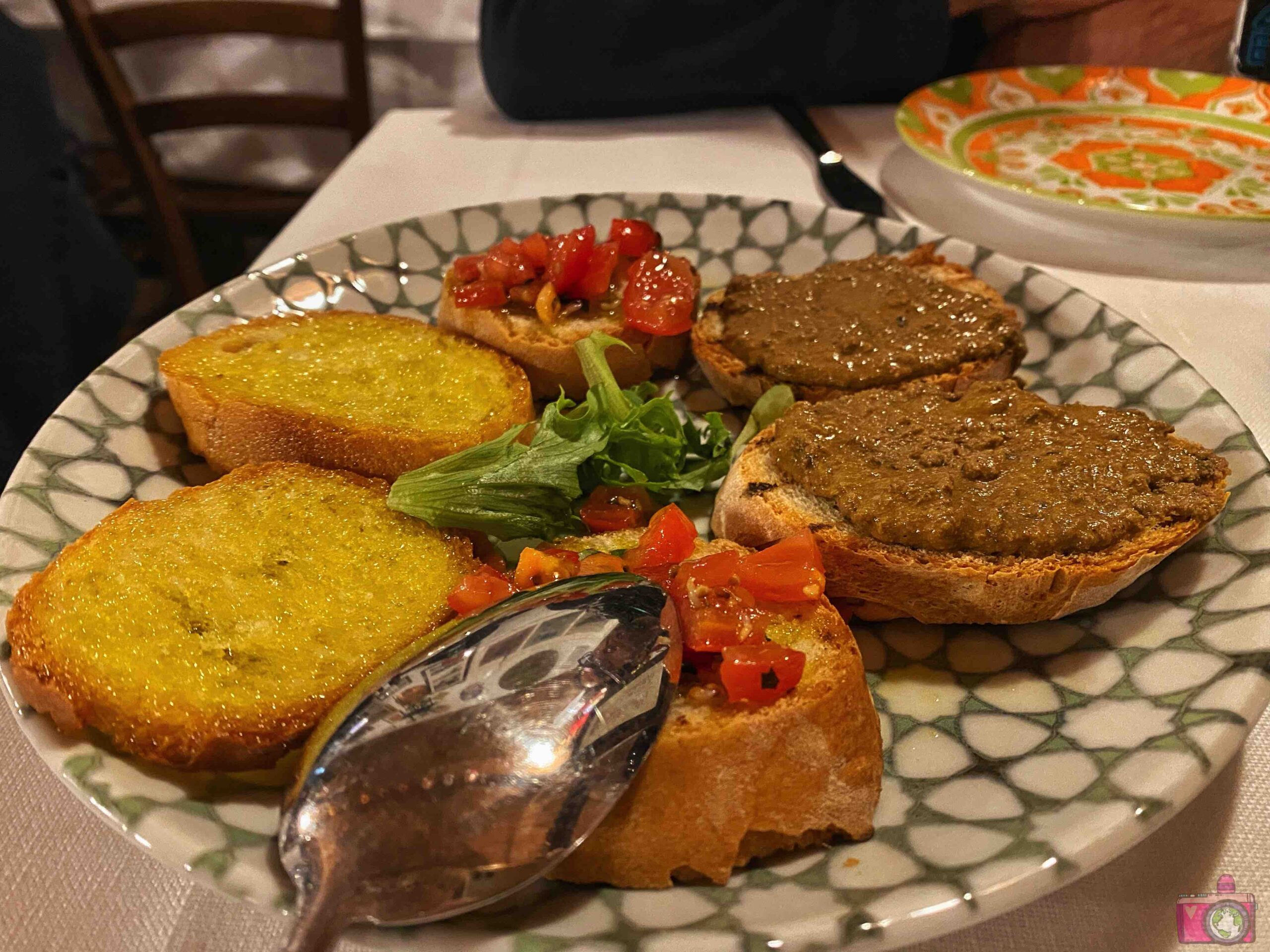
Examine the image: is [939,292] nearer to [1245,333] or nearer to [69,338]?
[1245,333]

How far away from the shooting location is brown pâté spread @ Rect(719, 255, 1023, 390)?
2209 mm

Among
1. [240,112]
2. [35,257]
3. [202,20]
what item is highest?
[202,20]

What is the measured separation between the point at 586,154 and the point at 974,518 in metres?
2.60

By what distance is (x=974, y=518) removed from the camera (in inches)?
67.7

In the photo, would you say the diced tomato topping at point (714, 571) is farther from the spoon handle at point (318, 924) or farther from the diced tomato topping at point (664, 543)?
the spoon handle at point (318, 924)

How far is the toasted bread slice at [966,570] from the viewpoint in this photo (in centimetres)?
170

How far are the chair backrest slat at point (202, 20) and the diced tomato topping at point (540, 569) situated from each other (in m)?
4.05

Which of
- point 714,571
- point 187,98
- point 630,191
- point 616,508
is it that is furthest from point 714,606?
point 187,98

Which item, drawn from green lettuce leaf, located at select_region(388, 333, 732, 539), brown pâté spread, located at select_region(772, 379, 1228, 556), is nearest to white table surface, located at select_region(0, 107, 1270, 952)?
brown pâté spread, located at select_region(772, 379, 1228, 556)

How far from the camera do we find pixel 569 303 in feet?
8.17

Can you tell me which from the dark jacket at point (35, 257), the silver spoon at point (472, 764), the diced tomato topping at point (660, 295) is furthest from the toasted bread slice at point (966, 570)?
the dark jacket at point (35, 257)

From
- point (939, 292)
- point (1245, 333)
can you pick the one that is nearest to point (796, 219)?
point (939, 292)

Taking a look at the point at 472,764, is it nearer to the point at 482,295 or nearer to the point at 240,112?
the point at 482,295

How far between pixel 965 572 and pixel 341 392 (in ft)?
4.95
